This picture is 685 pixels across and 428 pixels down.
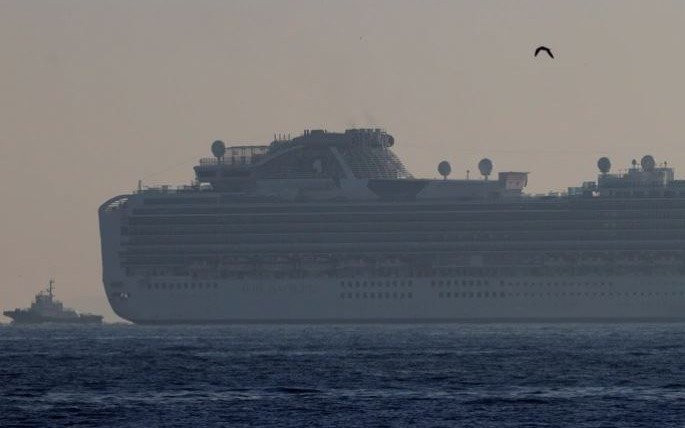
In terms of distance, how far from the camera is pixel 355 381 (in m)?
99.0


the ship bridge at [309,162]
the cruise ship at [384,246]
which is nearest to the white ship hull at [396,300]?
the cruise ship at [384,246]

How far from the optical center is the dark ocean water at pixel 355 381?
80875mm

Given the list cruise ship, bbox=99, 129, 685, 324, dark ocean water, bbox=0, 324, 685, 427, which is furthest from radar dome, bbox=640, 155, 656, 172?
dark ocean water, bbox=0, 324, 685, 427

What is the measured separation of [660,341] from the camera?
137 metres

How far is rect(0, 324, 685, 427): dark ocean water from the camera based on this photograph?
80875 mm

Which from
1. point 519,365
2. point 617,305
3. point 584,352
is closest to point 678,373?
point 519,365

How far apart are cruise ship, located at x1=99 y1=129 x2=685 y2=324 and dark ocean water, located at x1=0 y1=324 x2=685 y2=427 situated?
2106cm

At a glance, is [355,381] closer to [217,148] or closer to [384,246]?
[384,246]

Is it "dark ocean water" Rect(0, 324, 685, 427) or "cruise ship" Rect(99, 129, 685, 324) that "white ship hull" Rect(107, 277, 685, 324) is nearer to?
"cruise ship" Rect(99, 129, 685, 324)

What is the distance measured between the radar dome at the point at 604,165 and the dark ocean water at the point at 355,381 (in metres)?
32.0

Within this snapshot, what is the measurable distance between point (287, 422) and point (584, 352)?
46.4 metres

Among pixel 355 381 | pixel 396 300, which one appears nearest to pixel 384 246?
pixel 396 300

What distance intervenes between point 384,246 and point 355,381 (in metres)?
82.9

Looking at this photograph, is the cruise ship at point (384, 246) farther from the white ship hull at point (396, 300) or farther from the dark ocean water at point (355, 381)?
the dark ocean water at point (355, 381)
